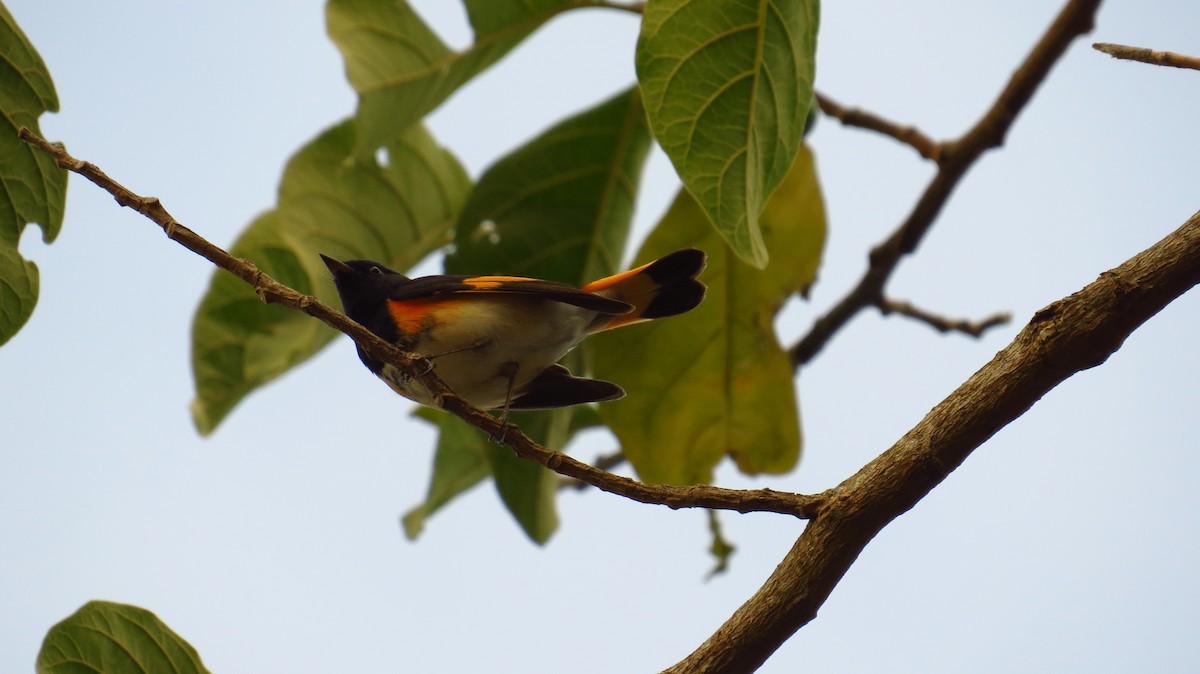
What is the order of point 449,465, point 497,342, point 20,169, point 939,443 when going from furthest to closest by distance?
1. point 449,465
2. point 497,342
3. point 20,169
4. point 939,443

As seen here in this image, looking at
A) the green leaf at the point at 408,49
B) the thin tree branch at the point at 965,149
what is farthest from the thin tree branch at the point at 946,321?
the green leaf at the point at 408,49

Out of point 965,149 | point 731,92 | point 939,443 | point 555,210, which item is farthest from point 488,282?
point 965,149

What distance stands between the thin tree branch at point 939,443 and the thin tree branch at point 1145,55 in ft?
1.05

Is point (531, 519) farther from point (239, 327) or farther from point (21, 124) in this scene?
point (21, 124)

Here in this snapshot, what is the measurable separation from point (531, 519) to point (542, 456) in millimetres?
1932

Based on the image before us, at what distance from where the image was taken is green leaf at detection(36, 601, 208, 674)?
8.18ft

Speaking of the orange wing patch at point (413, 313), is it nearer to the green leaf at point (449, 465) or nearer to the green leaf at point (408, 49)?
the green leaf at point (408, 49)

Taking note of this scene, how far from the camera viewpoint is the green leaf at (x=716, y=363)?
378 centimetres

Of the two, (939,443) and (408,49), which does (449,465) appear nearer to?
(408,49)

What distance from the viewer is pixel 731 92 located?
8.13 feet

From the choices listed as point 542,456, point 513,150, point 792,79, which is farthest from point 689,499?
point 513,150

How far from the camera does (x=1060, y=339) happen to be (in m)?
1.74

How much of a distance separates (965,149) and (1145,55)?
1597mm

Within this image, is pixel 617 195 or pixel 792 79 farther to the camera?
pixel 617 195
